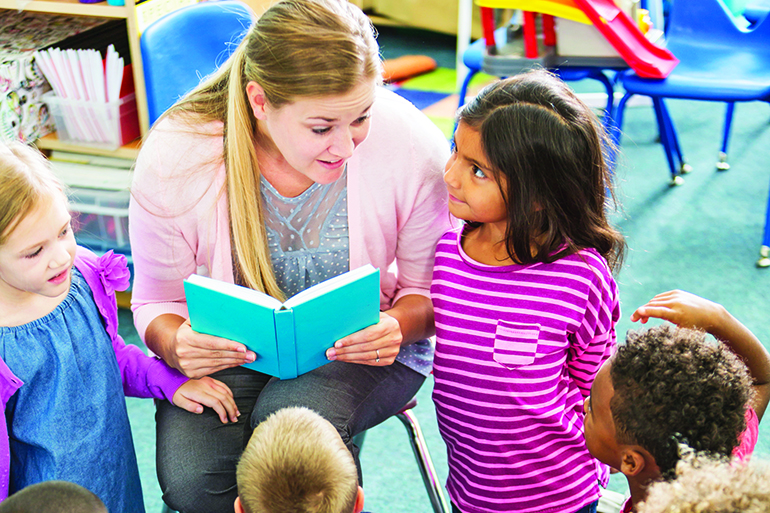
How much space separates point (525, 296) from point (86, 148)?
1484mm

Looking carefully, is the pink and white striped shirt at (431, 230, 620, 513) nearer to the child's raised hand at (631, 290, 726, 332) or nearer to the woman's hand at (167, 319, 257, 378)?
the child's raised hand at (631, 290, 726, 332)

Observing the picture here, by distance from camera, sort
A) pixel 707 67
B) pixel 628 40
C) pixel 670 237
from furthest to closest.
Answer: pixel 670 237 → pixel 707 67 → pixel 628 40

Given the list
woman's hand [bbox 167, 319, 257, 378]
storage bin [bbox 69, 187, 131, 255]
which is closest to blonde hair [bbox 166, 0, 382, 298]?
woman's hand [bbox 167, 319, 257, 378]

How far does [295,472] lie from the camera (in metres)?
0.82

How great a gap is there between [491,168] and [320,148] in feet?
0.89

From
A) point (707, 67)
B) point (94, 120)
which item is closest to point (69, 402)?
point (94, 120)

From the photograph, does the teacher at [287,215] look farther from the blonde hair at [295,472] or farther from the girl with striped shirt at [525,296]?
the blonde hair at [295,472]

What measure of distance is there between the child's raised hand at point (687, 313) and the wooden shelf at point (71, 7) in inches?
59.5

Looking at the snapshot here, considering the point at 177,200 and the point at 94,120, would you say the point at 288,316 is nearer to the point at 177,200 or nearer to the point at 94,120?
the point at 177,200

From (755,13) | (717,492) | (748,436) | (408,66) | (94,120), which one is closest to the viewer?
(717,492)

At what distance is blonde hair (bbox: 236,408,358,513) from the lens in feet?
2.67

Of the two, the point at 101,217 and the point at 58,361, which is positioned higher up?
the point at 58,361

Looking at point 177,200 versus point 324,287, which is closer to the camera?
point 324,287

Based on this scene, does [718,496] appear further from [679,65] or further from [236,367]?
[679,65]
